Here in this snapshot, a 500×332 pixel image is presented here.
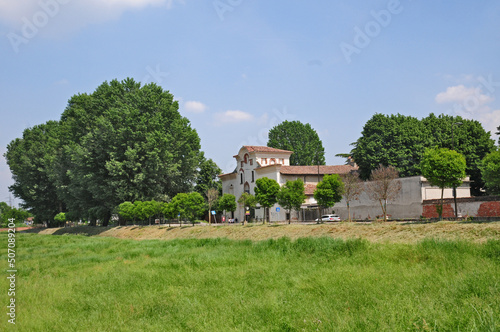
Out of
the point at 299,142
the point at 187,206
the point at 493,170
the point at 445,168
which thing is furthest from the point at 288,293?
the point at 299,142

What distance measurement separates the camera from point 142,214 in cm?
5116

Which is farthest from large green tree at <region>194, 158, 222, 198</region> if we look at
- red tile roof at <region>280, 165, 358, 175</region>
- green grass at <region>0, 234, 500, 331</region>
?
green grass at <region>0, 234, 500, 331</region>

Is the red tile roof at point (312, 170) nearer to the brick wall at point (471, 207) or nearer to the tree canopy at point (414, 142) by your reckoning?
the tree canopy at point (414, 142)

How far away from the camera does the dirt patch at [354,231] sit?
67.9ft

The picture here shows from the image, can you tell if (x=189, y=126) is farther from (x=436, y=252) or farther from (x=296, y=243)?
(x=436, y=252)

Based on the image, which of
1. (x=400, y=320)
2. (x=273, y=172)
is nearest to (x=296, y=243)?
(x=400, y=320)

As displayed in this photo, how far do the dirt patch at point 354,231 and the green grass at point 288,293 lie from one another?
589cm

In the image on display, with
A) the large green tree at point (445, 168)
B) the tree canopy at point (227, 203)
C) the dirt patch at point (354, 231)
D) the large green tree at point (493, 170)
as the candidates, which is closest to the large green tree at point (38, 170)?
the dirt patch at point (354, 231)

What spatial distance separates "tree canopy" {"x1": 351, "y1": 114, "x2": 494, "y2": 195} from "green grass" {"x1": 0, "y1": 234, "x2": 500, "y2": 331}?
119 feet

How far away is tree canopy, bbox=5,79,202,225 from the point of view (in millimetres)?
52719

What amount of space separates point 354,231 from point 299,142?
6048 cm

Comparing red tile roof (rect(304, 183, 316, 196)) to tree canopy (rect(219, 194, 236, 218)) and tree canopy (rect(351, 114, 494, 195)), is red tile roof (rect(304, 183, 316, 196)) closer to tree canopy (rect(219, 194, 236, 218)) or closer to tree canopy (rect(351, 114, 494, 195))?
tree canopy (rect(351, 114, 494, 195))

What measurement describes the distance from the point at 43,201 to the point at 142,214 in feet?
107

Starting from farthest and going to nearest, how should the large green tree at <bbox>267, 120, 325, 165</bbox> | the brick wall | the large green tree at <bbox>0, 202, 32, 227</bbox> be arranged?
1. the large green tree at <bbox>267, 120, 325, 165</bbox>
2. the large green tree at <bbox>0, 202, 32, 227</bbox>
3. the brick wall
